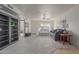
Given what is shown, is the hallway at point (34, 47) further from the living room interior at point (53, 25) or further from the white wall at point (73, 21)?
the white wall at point (73, 21)

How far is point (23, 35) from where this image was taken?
9.20m

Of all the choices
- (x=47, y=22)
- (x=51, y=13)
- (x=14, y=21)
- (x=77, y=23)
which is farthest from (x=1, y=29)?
(x=77, y=23)

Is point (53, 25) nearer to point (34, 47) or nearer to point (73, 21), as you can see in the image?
point (73, 21)

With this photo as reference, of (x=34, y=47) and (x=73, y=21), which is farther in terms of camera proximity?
(x=73, y=21)

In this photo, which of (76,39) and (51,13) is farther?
(51,13)

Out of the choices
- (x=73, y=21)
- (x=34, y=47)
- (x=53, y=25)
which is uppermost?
(x=73, y=21)

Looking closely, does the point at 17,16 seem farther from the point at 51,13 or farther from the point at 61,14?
the point at 61,14

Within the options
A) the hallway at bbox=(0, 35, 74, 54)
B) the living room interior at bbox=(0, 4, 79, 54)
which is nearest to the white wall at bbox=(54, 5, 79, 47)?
the living room interior at bbox=(0, 4, 79, 54)

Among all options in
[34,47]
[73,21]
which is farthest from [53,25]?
[34,47]

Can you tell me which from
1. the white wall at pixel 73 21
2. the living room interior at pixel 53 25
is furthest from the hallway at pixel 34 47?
the white wall at pixel 73 21

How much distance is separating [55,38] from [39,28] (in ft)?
5.68

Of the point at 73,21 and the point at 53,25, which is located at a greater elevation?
the point at 73,21

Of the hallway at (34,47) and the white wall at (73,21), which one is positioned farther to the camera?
the white wall at (73,21)
